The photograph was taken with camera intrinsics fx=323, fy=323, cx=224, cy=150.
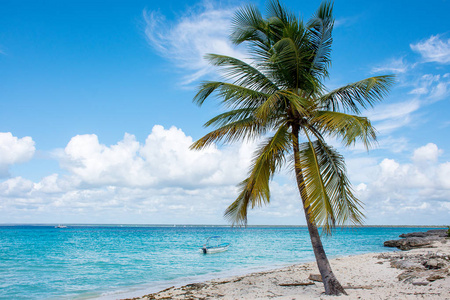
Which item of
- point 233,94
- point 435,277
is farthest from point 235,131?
point 435,277

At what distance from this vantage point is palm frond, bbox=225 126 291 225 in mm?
7320

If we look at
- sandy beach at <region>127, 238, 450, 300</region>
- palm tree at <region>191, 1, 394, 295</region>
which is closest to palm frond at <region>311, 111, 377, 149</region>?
palm tree at <region>191, 1, 394, 295</region>

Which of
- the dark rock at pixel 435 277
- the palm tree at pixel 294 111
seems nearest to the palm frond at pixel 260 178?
the palm tree at pixel 294 111

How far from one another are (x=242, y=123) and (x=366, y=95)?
3074 mm

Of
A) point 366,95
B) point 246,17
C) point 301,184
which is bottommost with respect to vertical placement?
point 301,184

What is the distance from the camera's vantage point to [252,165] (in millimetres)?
7887

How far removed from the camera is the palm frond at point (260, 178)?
7.32 metres

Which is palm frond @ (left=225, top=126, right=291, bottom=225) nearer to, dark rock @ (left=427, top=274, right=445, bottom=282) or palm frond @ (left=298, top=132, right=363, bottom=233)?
palm frond @ (left=298, top=132, right=363, bottom=233)

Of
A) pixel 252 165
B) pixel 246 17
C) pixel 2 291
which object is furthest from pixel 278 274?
pixel 2 291

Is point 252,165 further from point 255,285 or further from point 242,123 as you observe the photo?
point 255,285

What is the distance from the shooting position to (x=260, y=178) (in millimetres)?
7328

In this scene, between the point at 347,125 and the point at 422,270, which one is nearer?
the point at 347,125

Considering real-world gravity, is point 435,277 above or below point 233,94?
below

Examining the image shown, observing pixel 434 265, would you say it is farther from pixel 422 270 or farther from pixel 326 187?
pixel 326 187
